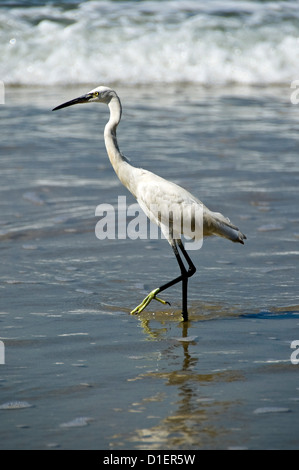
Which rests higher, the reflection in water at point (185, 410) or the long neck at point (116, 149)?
the long neck at point (116, 149)

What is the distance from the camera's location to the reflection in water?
2887 millimetres

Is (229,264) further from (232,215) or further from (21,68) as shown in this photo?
(21,68)

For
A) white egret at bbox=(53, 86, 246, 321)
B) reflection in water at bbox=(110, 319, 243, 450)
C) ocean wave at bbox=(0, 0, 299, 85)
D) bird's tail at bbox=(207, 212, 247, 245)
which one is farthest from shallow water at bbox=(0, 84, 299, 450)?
ocean wave at bbox=(0, 0, 299, 85)

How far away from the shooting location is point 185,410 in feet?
10.3

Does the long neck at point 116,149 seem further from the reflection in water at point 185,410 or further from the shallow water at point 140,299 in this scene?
the reflection in water at point 185,410

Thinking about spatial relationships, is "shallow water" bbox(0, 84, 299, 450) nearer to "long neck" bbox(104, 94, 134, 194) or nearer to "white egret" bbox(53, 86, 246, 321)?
"white egret" bbox(53, 86, 246, 321)

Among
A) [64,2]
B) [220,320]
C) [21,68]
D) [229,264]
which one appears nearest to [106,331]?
[220,320]

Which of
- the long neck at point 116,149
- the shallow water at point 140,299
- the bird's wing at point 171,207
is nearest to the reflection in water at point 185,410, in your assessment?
the shallow water at point 140,299

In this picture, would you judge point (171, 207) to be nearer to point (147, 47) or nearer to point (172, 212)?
point (172, 212)

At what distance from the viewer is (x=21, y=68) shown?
1321cm

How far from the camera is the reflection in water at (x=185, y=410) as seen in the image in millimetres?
2887

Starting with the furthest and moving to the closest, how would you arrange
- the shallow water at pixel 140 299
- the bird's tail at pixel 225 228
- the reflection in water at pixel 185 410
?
the bird's tail at pixel 225 228
the shallow water at pixel 140 299
the reflection in water at pixel 185 410

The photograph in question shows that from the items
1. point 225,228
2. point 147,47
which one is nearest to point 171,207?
point 225,228

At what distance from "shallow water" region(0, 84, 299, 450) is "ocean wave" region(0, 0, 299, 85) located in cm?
409
